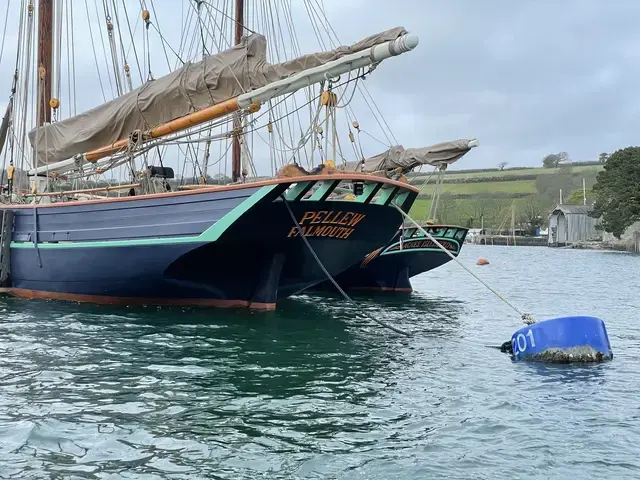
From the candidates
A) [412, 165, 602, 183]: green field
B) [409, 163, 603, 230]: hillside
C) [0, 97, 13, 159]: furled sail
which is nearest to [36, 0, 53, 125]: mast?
[0, 97, 13, 159]: furled sail

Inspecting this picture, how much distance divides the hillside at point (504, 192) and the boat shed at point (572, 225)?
60.3ft

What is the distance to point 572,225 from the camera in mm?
98438

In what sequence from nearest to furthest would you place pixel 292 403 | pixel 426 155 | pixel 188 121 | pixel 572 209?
pixel 292 403, pixel 188 121, pixel 426 155, pixel 572 209

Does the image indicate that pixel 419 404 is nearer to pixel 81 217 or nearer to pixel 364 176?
pixel 364 176

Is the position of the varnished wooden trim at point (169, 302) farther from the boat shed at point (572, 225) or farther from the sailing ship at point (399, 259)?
the boat shed at point (572, 225)

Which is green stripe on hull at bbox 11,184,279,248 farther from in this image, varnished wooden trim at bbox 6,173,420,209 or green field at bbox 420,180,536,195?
green field at bbox 420,180,536,195

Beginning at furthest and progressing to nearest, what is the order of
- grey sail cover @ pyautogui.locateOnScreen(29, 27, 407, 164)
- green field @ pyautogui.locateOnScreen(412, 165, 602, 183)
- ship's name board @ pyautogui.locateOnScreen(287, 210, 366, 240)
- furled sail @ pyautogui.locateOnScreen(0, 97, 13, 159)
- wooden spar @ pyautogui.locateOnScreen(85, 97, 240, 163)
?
green field @ pyautogui.locateOnScreen(412, 165, 602, 183), furled sail @ pyautogui.locateOnScreen(0, 97, 13, 159), wooden spar @ pyautogui.locateOnScreen(85, 97, 240, 163), grey sail cover @ pyautogui.locateOnScreen(29, 27, 407, 164), ship's name board @ pyautogui.locateOnScreen(287, 210, 366, 240)

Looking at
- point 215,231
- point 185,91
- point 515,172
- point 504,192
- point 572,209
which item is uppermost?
point 515,172

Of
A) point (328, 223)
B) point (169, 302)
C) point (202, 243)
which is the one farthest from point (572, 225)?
point (202, 243)

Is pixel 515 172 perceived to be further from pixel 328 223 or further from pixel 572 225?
pixel 328 223

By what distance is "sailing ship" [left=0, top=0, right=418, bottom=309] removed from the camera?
1466cm

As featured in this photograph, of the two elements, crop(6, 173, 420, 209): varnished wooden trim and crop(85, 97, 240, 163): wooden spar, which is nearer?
crop(6, 173, 420, 209): varnished wooden trim

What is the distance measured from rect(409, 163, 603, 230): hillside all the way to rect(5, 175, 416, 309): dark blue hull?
300ft

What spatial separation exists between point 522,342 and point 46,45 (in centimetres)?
1640
